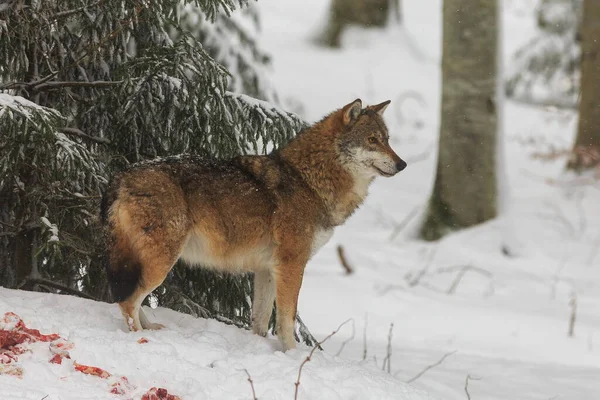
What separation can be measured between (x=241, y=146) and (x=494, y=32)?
6.89 meters

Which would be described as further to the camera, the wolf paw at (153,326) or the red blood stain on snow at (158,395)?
the wolf paw at (153,326)

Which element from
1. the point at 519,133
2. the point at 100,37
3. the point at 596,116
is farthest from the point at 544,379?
the point at 519,133

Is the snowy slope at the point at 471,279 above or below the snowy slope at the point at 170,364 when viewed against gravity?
below

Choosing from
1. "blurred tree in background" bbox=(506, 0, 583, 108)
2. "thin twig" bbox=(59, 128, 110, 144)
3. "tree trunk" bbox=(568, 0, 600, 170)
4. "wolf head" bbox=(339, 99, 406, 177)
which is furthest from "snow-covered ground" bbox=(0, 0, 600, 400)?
"wolf head" bbox=(339, 99, 406, 177)

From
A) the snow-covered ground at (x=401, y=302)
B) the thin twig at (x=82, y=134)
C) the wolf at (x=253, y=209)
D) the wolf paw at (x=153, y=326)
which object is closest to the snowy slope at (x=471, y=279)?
the snow-covered ground at (x=401, y=302)

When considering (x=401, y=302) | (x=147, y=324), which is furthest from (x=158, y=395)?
(x=401, y=302)

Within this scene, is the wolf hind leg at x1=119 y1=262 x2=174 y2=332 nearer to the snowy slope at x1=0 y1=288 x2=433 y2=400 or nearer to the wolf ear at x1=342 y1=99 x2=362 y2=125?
the snowy slope at x1=0 y1=288 x2=433 y2=400

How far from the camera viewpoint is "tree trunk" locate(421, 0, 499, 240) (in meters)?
12.1

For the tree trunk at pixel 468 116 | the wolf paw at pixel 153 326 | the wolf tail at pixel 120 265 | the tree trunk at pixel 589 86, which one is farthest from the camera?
the tree trunk at pixel 589 86

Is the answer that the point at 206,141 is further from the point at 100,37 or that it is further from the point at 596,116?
the point at 596,116

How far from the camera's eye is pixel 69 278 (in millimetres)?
6465

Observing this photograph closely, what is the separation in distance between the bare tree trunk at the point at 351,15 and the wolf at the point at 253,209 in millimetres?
16033

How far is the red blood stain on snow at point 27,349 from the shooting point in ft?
13.9

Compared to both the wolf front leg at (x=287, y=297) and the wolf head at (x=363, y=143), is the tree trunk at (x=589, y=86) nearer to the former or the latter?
the wolf head at (x=363, y=143)
